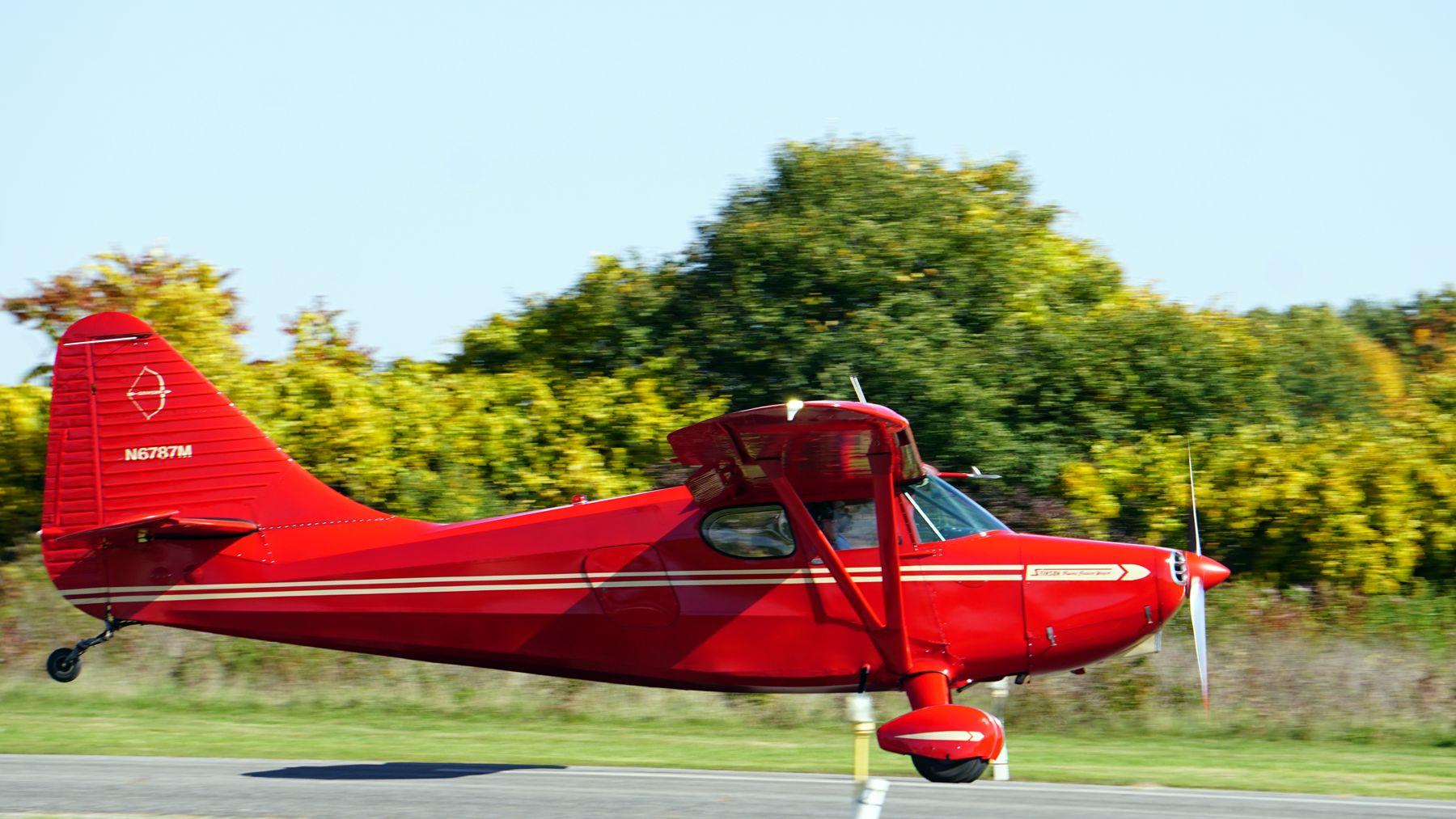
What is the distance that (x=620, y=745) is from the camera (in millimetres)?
12445

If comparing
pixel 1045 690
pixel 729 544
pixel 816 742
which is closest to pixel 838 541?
pixel 729 544

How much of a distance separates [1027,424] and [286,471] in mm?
11129

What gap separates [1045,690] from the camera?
47.0 feet

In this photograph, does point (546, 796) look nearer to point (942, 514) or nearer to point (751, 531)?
point (751, 531)

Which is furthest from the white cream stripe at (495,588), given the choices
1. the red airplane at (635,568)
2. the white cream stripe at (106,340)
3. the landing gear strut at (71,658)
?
the white cream stripe at (106,340)

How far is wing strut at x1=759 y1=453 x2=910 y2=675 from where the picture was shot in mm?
8883

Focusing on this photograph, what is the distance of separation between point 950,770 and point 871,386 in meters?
9.84

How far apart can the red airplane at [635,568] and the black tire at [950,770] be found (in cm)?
1

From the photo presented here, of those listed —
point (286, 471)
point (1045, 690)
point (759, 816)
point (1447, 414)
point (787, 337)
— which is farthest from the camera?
point (787, 337)

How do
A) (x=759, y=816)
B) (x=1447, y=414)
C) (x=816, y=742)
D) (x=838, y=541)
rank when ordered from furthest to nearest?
1. (x=1447, y=414)
2. (x=816, y=742)
3. (x=838, y=541)
4. (x=759, y=816)

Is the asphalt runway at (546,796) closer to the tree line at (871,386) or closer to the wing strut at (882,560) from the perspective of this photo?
the wing strut at (882,560)

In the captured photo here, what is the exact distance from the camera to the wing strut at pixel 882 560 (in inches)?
350

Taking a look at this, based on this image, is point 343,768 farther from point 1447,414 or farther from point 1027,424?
point 1447,414

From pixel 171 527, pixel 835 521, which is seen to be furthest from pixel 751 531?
pixel 171 527
